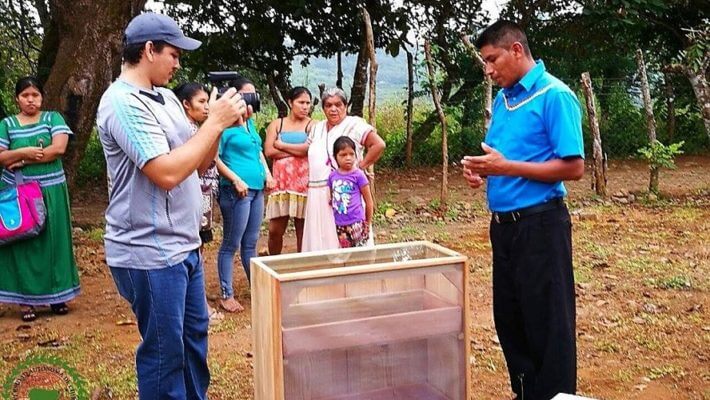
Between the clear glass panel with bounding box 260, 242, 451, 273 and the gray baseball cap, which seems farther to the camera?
the clear glass panel with bounding box 260, 242, 451, 273

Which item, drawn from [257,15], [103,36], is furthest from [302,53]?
[103,36]

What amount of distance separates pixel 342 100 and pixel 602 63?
9.74 metres

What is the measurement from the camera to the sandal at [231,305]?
5.19 metres

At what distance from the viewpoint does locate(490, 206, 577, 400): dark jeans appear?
3037 millimetres

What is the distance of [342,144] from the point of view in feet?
15.8

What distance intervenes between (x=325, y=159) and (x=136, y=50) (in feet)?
8.33

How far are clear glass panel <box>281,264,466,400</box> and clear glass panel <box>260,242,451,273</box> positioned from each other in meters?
0.18

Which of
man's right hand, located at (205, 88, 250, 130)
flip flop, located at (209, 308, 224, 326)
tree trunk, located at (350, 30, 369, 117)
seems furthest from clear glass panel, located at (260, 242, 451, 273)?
tree trunk, located at (350, 30, 369, 117)

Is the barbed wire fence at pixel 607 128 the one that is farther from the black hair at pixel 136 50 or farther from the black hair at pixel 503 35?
the black hair at pixel 136 50

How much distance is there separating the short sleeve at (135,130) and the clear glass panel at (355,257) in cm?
67

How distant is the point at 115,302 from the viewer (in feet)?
18.3

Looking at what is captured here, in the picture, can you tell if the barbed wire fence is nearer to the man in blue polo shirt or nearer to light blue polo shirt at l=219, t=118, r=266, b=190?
light blue polo shirt at l=219, t=118, r=266, b=190

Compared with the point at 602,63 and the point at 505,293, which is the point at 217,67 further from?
the point at 505,293

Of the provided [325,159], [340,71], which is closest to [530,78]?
[325,159]
